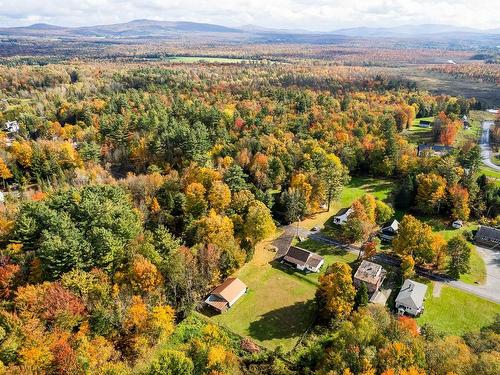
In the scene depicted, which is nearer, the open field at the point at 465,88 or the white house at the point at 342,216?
the white house at the point at 342,216

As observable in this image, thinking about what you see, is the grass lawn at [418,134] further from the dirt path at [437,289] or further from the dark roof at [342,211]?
the dirt path at [437,289]

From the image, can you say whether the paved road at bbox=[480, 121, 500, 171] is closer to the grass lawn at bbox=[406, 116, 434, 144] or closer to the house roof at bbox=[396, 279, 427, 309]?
the grass lawn at bbox=[406, 116, 434, 144]

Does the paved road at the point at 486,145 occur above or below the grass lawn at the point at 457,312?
above

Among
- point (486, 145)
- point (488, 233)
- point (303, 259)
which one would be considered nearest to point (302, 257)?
point (303, 259)

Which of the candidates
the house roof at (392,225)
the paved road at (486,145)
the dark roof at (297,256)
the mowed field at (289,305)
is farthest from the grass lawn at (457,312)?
the paved road at (486,145)

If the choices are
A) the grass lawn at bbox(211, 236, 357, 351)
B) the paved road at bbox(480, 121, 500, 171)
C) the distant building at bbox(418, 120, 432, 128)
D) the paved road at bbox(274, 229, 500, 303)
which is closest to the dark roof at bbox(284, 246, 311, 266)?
the grass lawn at bbox(211, 236, 357, 351)

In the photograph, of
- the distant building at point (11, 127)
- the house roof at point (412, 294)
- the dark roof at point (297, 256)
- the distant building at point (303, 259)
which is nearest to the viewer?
the house roof at point (412, 294)
